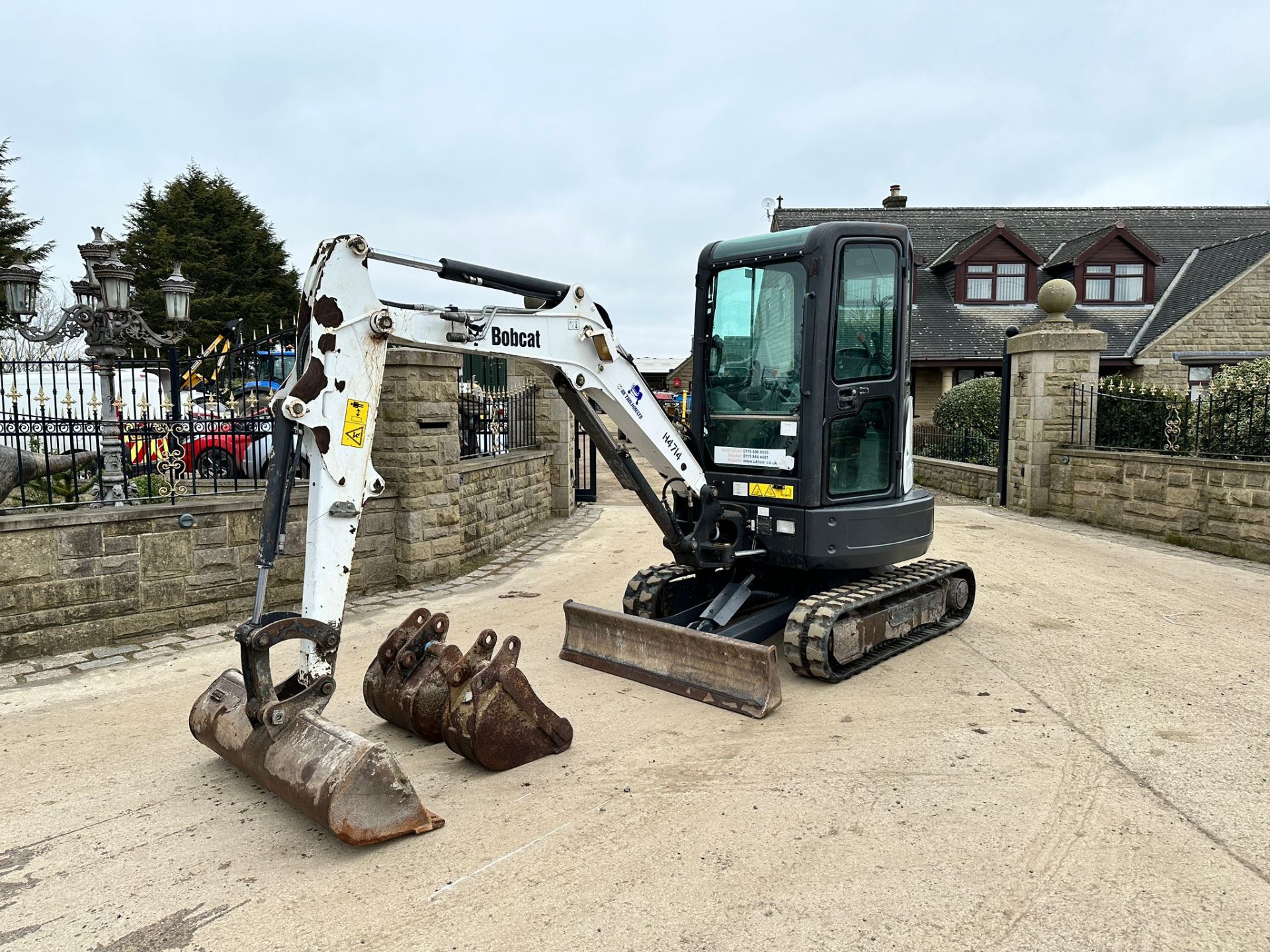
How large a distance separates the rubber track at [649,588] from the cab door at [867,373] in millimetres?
1386

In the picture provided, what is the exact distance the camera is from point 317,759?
11.4 feet

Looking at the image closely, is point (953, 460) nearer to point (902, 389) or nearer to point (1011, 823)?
point (902, 389)

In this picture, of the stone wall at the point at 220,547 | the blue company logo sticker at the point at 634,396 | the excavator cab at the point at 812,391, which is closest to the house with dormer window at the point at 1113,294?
the stone wall at the point at 220,547

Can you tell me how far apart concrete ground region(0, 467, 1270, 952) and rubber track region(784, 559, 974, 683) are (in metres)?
0.14

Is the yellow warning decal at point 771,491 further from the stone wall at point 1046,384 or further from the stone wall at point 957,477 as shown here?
the stone wall at point 1046,384

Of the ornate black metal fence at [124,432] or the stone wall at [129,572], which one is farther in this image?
the ornate black metal fence at [124,432]

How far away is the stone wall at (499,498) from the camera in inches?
368

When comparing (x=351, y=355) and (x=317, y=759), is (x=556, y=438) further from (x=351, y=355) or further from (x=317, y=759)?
(x=317, y=759)

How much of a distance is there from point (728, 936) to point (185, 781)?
2811 mm

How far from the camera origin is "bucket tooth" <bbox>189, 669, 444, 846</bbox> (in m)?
3.33

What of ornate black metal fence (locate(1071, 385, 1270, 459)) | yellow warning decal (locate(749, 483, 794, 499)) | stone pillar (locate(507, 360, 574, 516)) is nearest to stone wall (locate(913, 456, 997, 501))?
ornate black metal fence (locate(1071, 385, 1270, 459))

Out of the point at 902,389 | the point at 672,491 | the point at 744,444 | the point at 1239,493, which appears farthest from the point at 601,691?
the point at 1239,493

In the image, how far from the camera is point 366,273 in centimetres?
378

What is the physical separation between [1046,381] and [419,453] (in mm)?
9216
